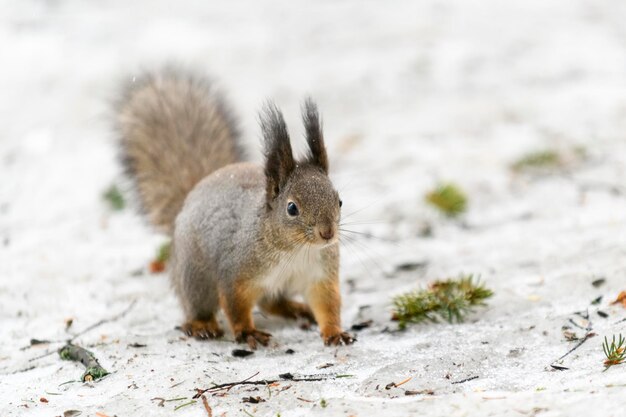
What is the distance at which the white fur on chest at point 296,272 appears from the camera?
3.20 m

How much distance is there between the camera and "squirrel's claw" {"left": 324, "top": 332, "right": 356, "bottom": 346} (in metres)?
3.13

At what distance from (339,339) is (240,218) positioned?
0.64 metres

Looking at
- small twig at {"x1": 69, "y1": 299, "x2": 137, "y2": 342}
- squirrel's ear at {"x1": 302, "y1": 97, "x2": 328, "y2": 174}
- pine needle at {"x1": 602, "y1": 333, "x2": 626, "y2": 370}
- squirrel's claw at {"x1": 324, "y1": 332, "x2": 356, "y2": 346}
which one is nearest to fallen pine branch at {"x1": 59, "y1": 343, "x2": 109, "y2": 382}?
small twig at {"x1": 69, "y1": 299, "x2": 137, "y2": 342}

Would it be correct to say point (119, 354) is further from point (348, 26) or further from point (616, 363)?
point (348, 26)

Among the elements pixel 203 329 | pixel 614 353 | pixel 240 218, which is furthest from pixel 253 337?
pixel 614 353

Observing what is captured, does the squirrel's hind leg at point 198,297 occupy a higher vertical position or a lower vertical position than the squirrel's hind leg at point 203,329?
higher

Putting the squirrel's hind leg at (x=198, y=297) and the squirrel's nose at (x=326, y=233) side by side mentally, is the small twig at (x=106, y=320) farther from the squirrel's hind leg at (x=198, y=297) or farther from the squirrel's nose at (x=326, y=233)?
the squirrel's nose at (x=326, y=233)

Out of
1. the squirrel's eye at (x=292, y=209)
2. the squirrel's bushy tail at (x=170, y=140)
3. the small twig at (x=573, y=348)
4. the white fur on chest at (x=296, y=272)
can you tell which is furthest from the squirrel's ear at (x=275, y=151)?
the small twig at (x=573, y=348)

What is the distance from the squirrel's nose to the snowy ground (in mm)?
441

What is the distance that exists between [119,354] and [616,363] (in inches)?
66.6

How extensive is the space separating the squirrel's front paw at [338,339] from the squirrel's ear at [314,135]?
65 centimetres

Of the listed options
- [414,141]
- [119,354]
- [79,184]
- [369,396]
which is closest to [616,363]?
[369,396]

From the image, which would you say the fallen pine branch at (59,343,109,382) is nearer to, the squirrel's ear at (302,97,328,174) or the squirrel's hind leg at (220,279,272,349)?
the squirrel's hind leg at (220,279,272,349)

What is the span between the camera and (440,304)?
3.28 m
